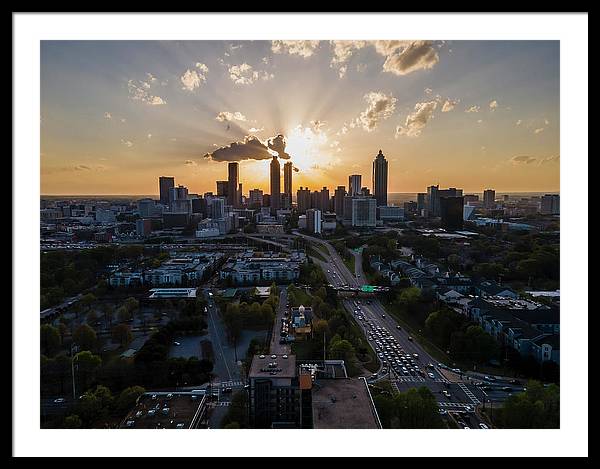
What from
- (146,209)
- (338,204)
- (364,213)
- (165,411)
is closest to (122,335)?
(165,411)

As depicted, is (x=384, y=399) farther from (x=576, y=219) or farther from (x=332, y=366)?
(x=576, y=219)

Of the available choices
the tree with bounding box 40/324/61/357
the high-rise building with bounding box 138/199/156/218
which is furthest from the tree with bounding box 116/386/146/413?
the high-rise building with bounding box 138/199/156/218

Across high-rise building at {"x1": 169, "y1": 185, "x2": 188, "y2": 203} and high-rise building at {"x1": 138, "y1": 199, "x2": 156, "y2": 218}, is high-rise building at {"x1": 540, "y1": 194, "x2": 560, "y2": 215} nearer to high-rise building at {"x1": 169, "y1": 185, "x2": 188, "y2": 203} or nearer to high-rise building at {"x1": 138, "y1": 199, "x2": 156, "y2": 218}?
high-rise building at {"x1": 169, "y1": 185, "x2": 188, "y2": 203}

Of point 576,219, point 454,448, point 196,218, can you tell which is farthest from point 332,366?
point 196,218

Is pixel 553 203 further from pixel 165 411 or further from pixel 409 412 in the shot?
pixel 165 411

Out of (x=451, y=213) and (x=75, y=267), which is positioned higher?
(x=451, y=213)

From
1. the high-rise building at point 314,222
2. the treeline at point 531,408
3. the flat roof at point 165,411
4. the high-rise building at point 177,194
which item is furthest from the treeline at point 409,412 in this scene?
the high-rise building at point 314,222
